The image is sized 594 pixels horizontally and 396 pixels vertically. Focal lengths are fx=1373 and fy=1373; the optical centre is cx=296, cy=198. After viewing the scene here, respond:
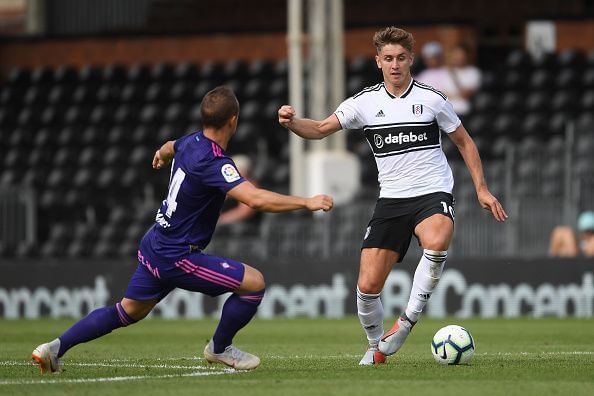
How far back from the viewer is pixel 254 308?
8.66 metres

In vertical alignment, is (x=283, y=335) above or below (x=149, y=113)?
below

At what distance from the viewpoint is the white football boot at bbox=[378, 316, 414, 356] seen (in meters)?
9.45

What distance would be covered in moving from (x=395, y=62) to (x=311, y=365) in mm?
2178

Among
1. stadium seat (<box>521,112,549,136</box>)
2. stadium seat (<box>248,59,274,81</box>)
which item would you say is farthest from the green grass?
stadium seat (<box>248,59,274,81</box>)

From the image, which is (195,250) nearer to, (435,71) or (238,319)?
(238,319)

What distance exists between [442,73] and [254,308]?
12.6 metres

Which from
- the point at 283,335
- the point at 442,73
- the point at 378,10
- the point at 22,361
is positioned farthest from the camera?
the point at 378,10

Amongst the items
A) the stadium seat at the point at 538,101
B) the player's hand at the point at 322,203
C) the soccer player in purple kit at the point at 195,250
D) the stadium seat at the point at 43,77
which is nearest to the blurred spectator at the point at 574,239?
the stadium seat at the point at 538,101

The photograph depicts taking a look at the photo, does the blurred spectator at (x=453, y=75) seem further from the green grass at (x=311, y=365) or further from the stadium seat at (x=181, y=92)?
the green grass at (x=311, y=365)

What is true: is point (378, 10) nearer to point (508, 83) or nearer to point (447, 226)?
point (508, 83)

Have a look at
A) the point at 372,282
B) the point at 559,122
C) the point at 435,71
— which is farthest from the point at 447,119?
the point at 559,122

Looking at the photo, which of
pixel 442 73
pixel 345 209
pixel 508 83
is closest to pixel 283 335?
pixel 345 209

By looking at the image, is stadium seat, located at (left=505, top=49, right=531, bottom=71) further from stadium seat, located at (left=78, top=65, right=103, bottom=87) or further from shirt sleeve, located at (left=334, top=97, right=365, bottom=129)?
shirt sleeve, located at (left=334, top=97, right=365, bottom=129)

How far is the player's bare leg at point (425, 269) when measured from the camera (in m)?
9.38
